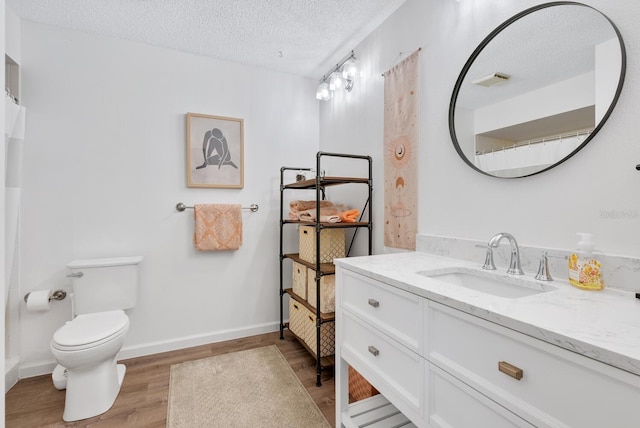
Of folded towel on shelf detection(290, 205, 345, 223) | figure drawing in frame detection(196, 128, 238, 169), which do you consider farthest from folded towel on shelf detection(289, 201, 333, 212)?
figure drawing in frame detection(196, 128, 238, 169)

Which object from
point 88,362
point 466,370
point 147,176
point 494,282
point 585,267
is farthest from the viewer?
point 147,176

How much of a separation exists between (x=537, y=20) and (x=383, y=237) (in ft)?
4.45

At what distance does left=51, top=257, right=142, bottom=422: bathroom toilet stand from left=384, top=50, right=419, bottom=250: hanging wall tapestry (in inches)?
70.4

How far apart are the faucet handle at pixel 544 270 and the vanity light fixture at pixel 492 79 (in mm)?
782

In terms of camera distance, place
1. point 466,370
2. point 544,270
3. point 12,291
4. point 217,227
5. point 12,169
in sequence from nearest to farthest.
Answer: point 466,370
point 544,270
point 12,169
point 12,291
point 217,227

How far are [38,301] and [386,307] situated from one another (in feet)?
7.48

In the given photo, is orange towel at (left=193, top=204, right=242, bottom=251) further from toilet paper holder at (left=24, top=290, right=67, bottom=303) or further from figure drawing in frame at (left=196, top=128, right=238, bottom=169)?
toilet paper holder at (left=24, top=290, right=67, bottom=303)

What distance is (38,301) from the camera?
2029 millimetres

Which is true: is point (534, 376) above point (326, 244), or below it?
below

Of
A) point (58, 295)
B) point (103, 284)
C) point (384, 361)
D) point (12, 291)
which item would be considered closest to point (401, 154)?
point (384, 361)

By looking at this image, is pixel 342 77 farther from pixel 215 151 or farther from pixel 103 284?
pixel 103 284

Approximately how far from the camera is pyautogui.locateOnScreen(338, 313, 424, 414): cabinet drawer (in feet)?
3.48

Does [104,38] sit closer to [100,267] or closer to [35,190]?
[35,190]

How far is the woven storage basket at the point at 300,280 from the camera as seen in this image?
7.82 feet
